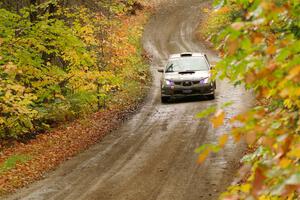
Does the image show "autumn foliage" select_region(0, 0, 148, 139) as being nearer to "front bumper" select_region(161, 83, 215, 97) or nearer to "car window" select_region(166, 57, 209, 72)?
"car window" select_region(166, 57, 209, 72)

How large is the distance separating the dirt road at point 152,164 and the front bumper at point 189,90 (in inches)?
15.1

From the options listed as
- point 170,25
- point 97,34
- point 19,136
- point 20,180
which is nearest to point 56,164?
point 20,180

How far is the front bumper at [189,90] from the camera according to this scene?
1848 centimetres

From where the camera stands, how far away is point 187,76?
18.7 metres

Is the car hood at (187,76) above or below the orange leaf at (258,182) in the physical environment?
above

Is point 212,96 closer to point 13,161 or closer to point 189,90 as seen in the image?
point 189,90

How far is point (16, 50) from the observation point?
13469mm

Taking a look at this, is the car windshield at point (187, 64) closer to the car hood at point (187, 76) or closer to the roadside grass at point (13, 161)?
the car hood at point (187, 76)

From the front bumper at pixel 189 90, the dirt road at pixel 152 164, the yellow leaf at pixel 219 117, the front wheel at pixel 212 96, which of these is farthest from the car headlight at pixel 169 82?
the yellow leaf at pixel 219 117

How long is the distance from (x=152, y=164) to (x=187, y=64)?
8.64 metres

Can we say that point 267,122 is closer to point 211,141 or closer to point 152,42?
point 211,141

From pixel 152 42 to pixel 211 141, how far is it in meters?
25.0

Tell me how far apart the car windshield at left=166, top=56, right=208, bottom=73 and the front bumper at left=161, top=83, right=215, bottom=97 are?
857 mm

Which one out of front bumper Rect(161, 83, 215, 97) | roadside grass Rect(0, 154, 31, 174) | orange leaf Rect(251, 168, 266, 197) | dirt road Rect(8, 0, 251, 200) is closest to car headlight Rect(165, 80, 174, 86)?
front bumper Rect(161, 83, 215, 97)
